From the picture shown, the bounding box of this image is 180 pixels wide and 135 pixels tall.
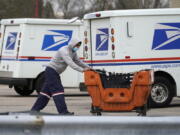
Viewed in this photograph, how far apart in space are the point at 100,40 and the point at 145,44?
1.20 meters

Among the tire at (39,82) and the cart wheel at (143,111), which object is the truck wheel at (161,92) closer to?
the cart wheel at (143,111)

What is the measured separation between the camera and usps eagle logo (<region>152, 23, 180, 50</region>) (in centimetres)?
1520

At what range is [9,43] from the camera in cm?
2038

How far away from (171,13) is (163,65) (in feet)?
4.41

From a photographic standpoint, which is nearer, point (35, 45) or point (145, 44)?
point (145, 44)

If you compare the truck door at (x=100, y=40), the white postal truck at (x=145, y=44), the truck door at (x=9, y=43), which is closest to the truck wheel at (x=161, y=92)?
the white postal truck at (x=145, y=44)

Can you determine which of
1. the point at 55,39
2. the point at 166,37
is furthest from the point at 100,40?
the point at 55,39

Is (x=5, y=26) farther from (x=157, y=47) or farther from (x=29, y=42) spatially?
(x=157, y=47)

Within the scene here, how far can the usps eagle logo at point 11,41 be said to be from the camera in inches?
794

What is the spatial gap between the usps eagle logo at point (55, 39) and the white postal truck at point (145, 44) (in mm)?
4314

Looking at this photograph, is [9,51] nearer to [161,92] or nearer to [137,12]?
[137,12]

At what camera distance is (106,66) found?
15.2 metres

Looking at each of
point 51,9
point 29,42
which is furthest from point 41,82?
point 51,9

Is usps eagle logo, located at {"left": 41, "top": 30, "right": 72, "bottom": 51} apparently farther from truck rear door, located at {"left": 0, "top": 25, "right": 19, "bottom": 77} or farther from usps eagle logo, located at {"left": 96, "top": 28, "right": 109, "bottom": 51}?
usps eagle logo, located at {"left": 96, "top": 28, "right": 109, "bottom": 51}
